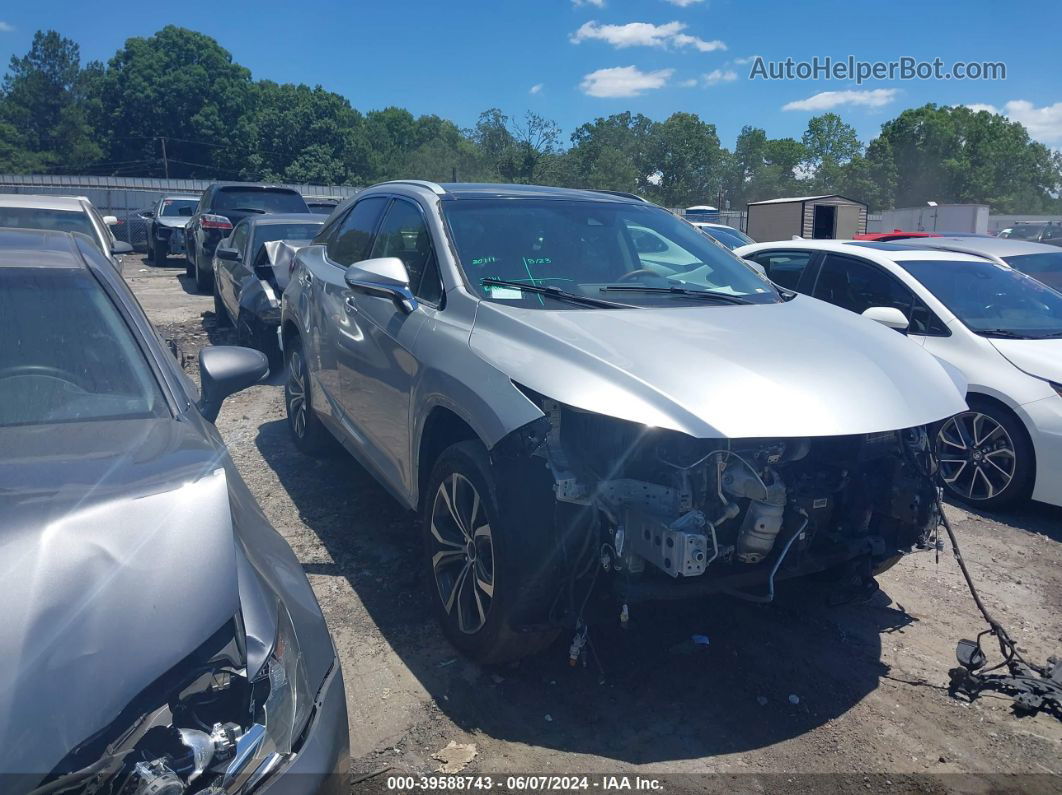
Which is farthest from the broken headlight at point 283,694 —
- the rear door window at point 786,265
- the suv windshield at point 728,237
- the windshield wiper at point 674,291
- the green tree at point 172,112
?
the green tree at point 172,112

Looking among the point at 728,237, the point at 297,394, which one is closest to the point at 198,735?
the point at 297,394

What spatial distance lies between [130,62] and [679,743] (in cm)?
9413

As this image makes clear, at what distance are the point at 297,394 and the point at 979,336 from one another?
4.80 m

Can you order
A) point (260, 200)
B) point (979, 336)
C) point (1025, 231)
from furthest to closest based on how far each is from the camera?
point (1025, 231) → point (260, 200) → point (979, 336)

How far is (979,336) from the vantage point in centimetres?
563

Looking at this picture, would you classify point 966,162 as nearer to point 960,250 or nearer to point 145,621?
point 960,250

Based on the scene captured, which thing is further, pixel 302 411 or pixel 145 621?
pixel 302 411

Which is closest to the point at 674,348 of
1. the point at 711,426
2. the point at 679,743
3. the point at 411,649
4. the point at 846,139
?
the point at 711,426

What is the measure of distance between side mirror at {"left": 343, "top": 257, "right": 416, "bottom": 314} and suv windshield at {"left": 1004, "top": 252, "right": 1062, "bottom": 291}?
6.72m

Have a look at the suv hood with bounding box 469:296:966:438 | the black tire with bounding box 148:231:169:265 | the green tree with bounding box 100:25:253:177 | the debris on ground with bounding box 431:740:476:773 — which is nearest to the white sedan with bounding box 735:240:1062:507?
the suv hood with bounding box 469:296:966:438

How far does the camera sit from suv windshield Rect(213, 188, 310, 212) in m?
14.8

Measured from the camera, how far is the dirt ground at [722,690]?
→ 2.88 m

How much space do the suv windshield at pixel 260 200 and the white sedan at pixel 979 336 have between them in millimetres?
10474

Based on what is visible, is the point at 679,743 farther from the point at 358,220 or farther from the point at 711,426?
the point at 358,220
